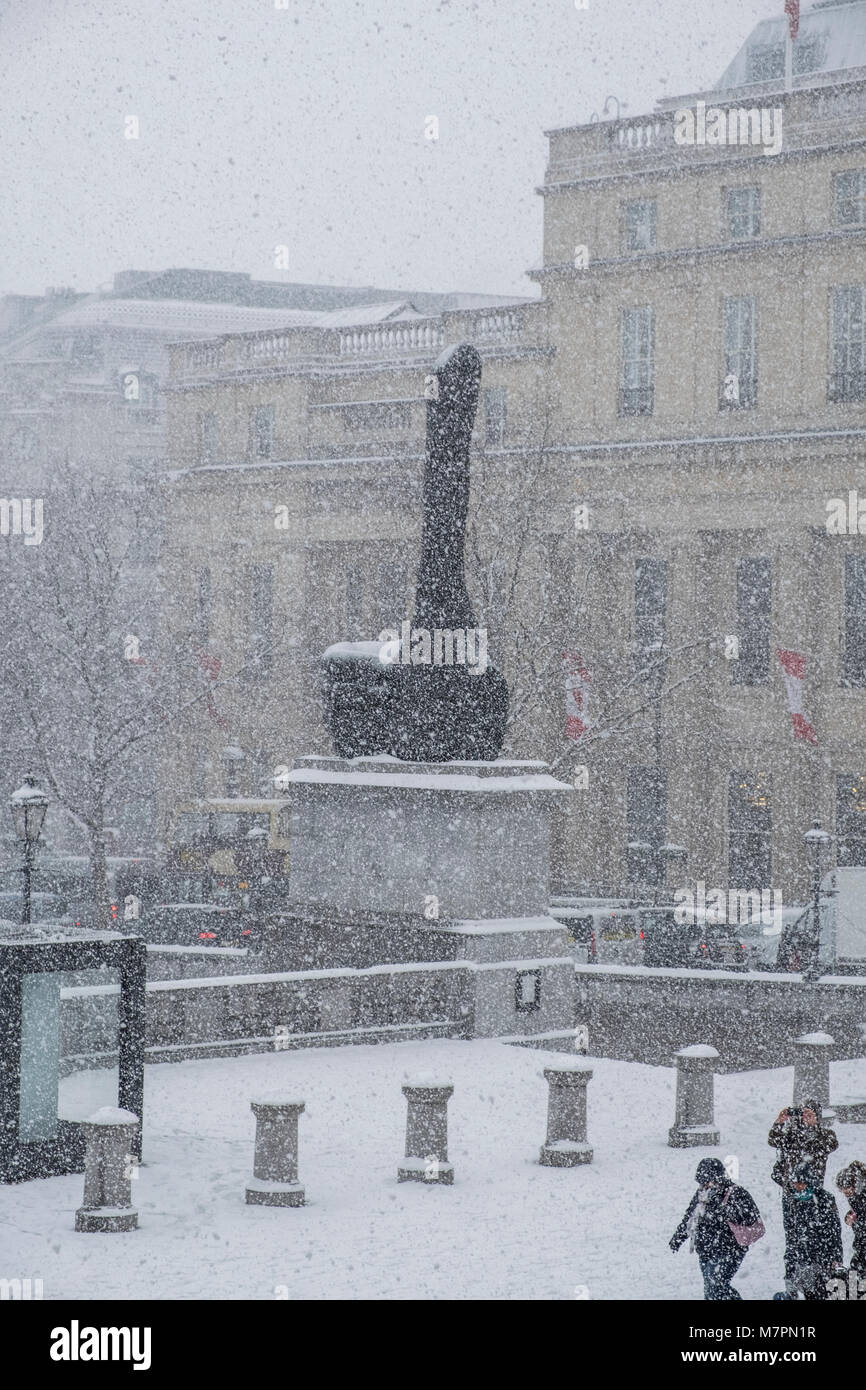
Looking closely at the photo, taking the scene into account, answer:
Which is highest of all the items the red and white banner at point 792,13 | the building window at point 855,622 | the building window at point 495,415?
the red and white banner at point 792,13

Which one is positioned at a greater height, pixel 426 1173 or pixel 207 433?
pixel 207 433

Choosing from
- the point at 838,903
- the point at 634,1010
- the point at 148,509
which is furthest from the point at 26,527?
the point at 634,1010

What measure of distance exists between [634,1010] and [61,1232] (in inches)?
477

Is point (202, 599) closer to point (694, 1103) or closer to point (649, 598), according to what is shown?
point (649, 598)

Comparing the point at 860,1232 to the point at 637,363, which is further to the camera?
the point at 637,363

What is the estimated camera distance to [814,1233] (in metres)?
9.66

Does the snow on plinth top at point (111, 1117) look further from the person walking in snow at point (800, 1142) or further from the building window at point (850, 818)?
the building window at point (850, 818)

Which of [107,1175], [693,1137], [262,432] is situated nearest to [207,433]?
[262,432]

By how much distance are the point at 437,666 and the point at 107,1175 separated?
8.84m

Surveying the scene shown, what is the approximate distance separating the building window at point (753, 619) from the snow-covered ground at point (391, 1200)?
26200 millimetres

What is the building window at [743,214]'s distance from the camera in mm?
41594

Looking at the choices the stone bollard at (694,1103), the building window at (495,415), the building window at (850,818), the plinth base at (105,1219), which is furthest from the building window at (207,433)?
the plinth base at (105,1219)

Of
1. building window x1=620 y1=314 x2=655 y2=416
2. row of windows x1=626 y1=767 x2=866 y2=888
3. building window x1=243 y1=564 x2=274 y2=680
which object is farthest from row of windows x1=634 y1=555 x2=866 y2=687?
building window x1=243 y1=564 x2=274 y2=680

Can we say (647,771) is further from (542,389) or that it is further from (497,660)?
(497,660)
